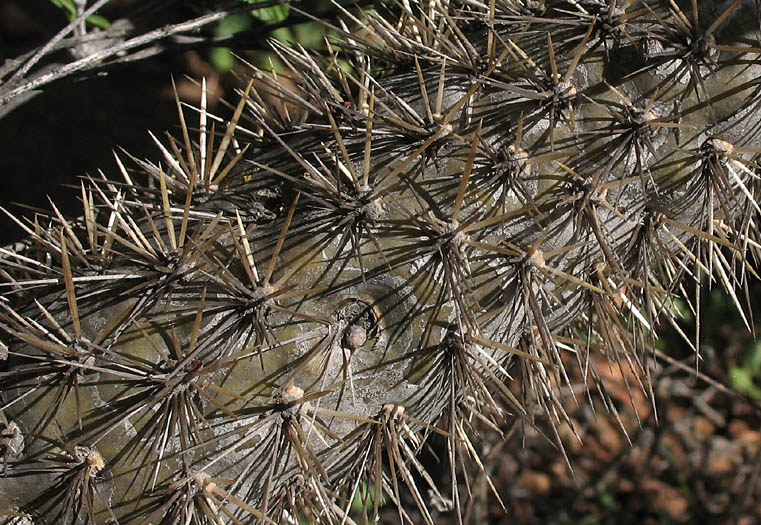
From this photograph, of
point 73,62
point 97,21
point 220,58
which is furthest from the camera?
point 220,58

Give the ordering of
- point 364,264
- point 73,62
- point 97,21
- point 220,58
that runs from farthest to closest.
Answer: point 220,58
point 97,21
point 73,62
point 364,264

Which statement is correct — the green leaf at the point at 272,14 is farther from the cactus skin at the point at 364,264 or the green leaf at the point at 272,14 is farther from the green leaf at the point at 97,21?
the cactus skin at the point at 364,264

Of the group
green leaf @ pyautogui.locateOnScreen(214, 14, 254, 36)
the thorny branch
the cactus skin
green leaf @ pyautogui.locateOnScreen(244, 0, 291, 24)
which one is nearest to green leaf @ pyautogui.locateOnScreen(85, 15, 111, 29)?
the thorny branch

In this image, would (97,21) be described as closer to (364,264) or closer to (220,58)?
(220,58)

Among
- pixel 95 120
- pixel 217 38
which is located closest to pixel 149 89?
pixel 95 120

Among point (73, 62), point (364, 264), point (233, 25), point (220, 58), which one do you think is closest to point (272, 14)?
point (233, 25)

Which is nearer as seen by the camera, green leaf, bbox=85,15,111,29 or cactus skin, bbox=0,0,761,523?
cactus skin, bbox=0,0,761,523

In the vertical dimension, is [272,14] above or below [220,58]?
below

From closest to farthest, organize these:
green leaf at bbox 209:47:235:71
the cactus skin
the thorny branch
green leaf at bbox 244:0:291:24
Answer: the cactus skin
the thorny branch
green leaf at bbox 244:0:291:24
green leaf at bbox 209:47:235:71

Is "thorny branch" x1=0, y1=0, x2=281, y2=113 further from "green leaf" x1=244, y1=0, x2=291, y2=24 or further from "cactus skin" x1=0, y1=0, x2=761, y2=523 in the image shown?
"cactus skin" x1=0, y1=0, x2=761, y2=523
